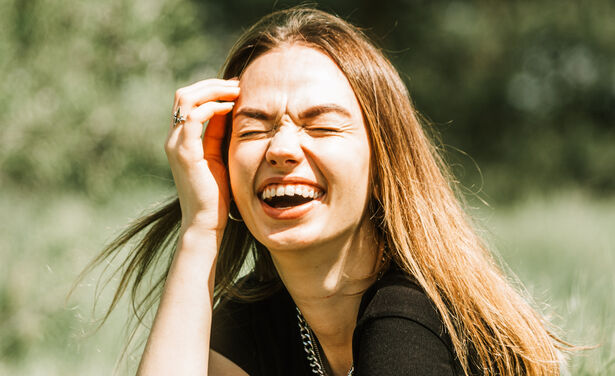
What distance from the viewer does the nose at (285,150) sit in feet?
5.46

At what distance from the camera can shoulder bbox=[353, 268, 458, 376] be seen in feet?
4.89

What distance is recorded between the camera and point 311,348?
2043 mm

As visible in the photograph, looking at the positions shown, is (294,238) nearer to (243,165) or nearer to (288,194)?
(288,194)

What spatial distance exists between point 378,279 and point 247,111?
0.60 metres

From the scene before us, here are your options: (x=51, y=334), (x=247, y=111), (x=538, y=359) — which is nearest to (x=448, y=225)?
(x=538, y=359)

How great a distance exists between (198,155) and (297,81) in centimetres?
37

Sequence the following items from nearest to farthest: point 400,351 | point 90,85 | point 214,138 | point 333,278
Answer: point 400,351, point 333,278, point 214,138, point 90,85

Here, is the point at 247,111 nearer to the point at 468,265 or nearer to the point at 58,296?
the point at 468,265

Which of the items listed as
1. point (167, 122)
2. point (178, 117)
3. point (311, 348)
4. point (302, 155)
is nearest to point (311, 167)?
point (302, 155)

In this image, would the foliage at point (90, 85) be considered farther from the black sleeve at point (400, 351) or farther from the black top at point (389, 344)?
the black sleeve at point (400, 351)

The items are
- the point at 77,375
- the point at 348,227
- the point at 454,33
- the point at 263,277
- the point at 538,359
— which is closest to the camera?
the point at 538,359

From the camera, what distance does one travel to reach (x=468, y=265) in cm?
174

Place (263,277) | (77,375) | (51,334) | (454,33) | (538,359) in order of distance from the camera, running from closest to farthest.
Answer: (538,359), (263,277), (77,375), (51,334), (454,33)

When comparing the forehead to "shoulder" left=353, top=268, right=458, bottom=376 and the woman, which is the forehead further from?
"shoulder" left=353, top=268, right=458, bottom=376
